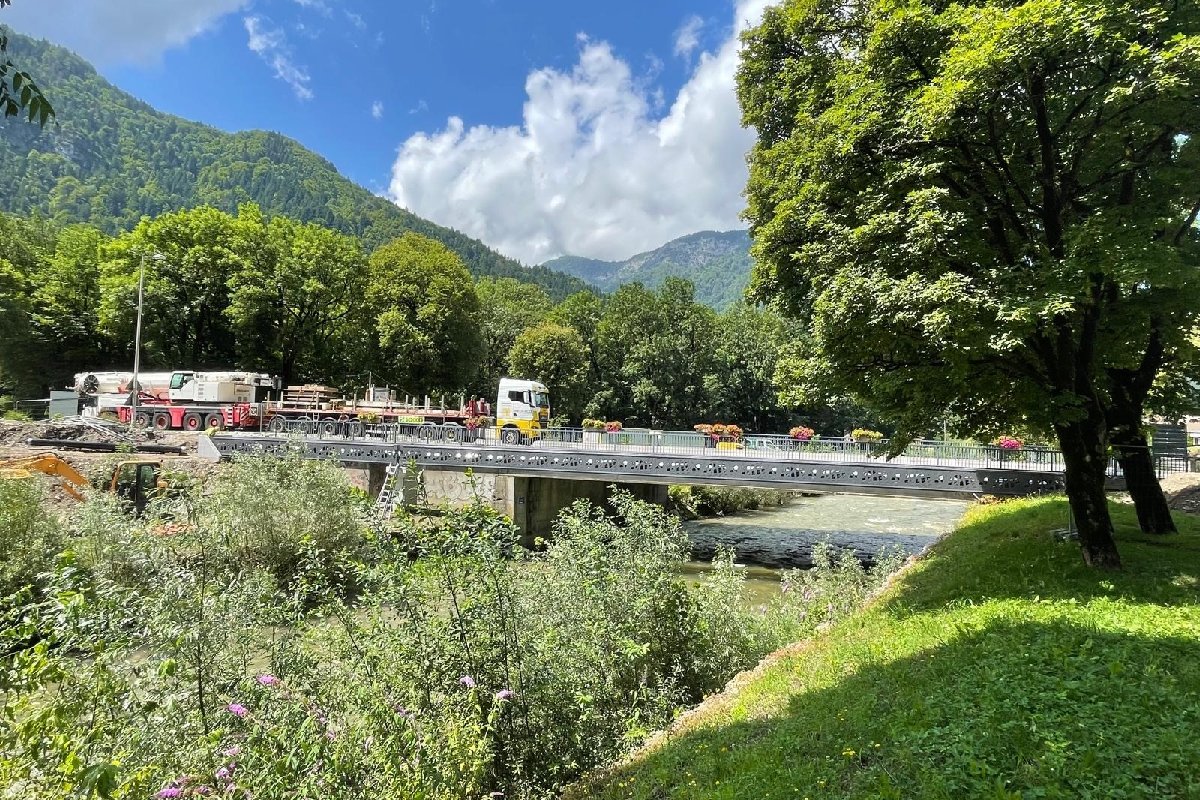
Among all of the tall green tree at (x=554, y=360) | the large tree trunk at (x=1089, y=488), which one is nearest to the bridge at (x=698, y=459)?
the large tree trunk at (x=1089, y=488)

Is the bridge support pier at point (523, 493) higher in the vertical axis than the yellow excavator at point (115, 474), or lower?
lower

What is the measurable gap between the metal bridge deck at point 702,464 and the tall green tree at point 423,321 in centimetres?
1232

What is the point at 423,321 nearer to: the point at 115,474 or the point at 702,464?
the point at 115,474

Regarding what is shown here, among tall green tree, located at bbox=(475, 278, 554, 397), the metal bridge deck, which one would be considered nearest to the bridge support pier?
the metal bridge deck

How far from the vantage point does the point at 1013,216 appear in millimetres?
9422

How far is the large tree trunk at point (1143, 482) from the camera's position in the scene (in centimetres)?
1097

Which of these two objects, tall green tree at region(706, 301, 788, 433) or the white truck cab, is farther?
tall green tree at region(706, 301, 788, 433)

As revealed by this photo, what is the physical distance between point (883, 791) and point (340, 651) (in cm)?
450

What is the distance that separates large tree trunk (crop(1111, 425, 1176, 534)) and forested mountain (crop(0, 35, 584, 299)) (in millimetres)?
131677

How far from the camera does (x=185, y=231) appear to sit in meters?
39.4

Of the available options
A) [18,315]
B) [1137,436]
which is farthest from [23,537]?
[18,315]

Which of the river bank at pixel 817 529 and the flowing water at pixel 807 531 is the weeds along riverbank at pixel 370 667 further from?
the river bank at pixel 817 529

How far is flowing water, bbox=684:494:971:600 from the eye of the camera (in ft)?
76.3

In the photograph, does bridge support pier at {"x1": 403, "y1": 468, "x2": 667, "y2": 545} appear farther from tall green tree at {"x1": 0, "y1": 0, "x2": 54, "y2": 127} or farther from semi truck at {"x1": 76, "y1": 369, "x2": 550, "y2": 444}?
tall green tree at {"x1": 0, "y1": 0, "x2": 54, "y2": 127}
